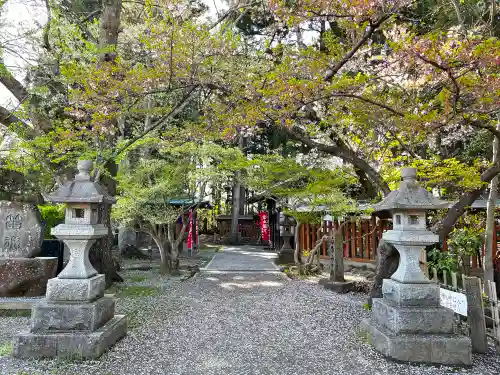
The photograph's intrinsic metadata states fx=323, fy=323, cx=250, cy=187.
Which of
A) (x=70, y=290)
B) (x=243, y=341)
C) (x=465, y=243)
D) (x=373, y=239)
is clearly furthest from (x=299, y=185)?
(x=70, y=290)

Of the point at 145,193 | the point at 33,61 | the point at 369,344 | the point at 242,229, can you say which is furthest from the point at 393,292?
the point at 242,229

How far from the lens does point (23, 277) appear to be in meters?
6.11

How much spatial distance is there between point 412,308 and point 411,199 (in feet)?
4.54

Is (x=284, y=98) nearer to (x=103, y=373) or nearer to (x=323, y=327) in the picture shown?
(x=323, y=327)

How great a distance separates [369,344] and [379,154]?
540cm

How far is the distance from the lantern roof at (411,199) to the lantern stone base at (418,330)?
1.00 metres

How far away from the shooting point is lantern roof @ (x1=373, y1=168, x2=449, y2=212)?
14.0 feet

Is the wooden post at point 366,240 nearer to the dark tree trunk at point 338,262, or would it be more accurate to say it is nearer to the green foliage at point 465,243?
the dark tree trunk at point 338,262

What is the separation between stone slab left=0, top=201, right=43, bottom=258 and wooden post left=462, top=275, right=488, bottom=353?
7367mm

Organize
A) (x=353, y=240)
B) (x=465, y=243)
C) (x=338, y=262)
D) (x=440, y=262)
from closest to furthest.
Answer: (x=440, y=262)
(x=465, y=243)
(x=338, y=262)
(x=353, y=240)

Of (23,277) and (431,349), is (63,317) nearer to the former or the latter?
(23,277)

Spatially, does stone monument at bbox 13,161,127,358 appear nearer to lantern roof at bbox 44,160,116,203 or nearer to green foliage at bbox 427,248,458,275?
lantern roof at bbox 44,160,116,203

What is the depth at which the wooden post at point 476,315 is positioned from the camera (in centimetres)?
413

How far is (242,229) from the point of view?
2420 centimetres
